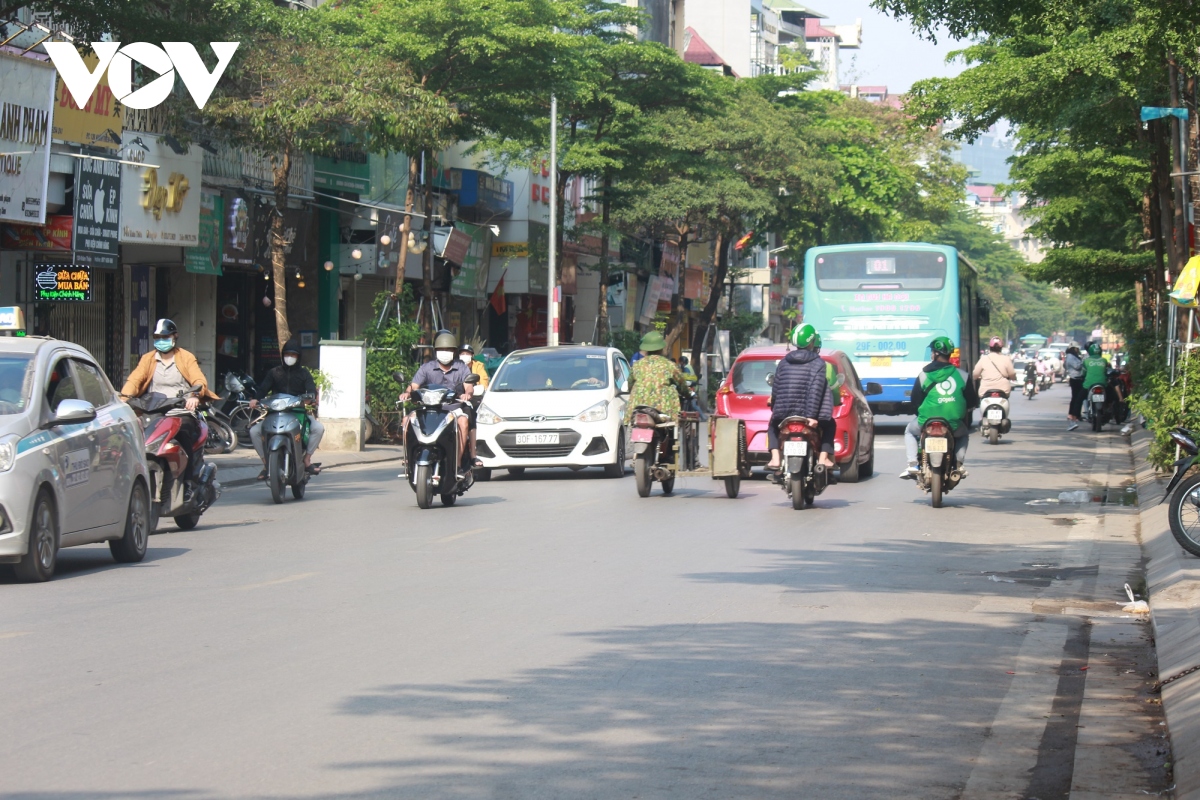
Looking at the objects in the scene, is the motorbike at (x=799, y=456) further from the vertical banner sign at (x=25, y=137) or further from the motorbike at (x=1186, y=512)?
the vertical banner sign at (x=25, y=137)

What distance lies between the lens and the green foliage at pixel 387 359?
1059 inches

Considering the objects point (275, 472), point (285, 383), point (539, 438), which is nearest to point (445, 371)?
point (285, 383)

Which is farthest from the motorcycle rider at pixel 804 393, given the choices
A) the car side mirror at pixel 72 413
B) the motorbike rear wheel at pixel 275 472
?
the car side mirror at pixel 72 413

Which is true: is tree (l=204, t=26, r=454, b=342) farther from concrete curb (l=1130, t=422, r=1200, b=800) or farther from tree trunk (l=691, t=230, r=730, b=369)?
tree trunk (l=691, t=230, r=730, b=369)

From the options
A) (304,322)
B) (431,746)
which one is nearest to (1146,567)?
(431,746)

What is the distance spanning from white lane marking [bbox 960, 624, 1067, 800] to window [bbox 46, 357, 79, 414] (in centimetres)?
634

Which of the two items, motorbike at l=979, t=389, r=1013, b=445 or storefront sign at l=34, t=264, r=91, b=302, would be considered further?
motorbike at l=979, t=389, r=1013, b=445

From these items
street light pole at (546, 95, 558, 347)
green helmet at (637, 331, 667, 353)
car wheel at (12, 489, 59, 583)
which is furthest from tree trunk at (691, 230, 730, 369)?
car wheel at (12, 489, 59, 583)

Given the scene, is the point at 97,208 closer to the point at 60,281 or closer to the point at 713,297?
the point at 60,281

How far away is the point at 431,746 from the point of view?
5621mm

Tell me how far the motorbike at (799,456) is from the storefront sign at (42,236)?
11740 mm

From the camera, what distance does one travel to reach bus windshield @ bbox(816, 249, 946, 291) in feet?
102

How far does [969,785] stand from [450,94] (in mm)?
25507

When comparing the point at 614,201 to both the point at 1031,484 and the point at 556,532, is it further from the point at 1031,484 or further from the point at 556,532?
the point at 556,532
